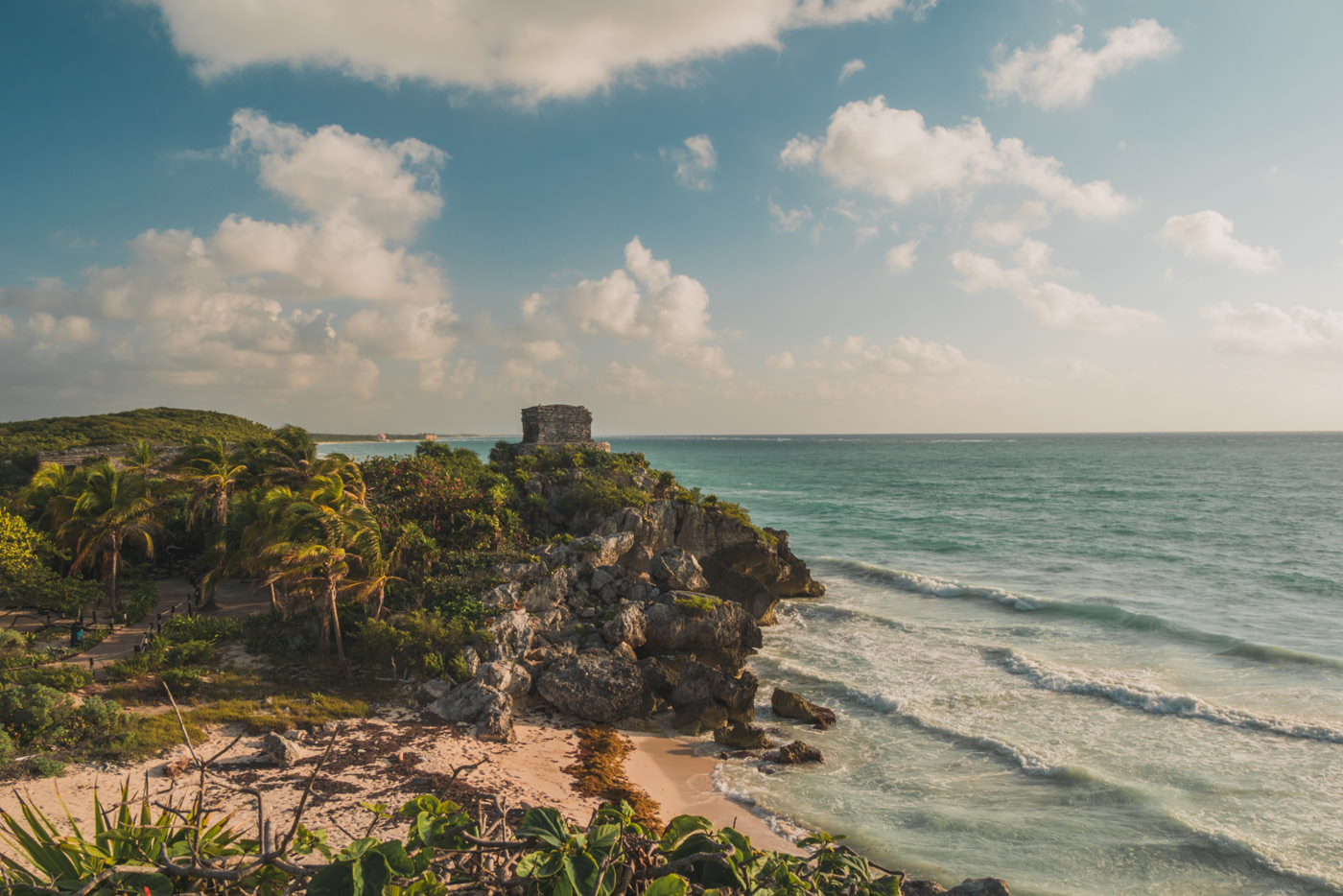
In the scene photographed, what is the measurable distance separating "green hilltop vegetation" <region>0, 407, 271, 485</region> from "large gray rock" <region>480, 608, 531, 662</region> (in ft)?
70.0

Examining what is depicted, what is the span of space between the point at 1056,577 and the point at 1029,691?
15.8 m

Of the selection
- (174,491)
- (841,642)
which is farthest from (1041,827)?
(174,491)

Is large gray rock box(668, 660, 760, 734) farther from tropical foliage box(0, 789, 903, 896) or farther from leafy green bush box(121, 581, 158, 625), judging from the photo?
leafy green bush box(121, 581, 158, 625)

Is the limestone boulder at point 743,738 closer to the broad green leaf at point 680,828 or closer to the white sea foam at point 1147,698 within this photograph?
the white sea foam at point 1147,698

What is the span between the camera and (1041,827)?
41.5 feet

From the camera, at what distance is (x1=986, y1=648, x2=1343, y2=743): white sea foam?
52.5 ft

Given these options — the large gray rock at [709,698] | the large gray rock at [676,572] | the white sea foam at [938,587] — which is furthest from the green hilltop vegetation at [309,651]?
the white sea foam at [938,587]

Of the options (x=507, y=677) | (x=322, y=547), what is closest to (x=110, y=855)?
(x=322, y=547)

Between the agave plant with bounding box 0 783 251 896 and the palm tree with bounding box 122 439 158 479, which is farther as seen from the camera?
the palm tree with bounding box 122 439 158 479

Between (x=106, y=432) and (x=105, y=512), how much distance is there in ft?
93.6

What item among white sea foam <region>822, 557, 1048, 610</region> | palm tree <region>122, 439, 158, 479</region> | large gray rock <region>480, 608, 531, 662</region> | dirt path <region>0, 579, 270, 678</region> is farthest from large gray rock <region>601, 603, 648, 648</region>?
palm tree <region>122, 439, 158, 479</region>

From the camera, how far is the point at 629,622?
20.0 metres

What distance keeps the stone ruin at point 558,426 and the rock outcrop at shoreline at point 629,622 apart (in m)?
5.91

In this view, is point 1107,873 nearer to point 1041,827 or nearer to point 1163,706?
point 1041,827
